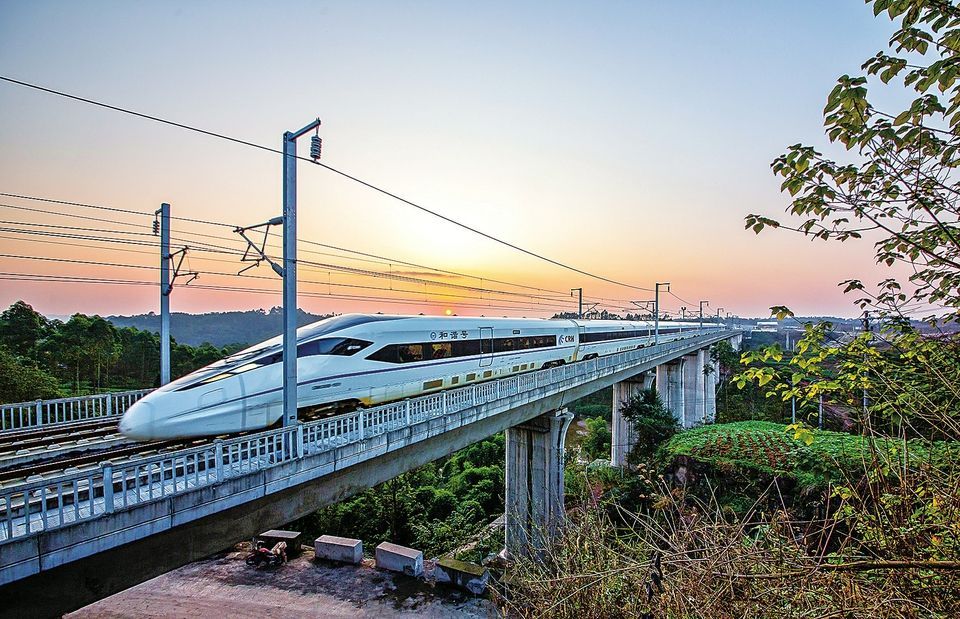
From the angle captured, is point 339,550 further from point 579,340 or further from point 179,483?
point 579,340

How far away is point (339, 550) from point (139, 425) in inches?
367

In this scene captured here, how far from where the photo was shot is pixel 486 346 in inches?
598

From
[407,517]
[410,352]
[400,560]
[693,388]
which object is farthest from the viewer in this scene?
[693,388]

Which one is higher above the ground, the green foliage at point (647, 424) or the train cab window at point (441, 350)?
the train cab window at point (441, 350)

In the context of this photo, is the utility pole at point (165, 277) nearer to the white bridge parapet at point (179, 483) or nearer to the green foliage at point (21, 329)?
the white bridge parapet at point (179, 483)

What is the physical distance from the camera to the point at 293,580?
43.4 ft

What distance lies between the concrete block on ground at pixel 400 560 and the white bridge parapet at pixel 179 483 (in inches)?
201

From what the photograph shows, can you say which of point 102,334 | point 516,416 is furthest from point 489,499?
point 102,334

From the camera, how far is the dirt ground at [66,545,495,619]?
11523 mm

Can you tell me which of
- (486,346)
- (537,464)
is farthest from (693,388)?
(486,346)

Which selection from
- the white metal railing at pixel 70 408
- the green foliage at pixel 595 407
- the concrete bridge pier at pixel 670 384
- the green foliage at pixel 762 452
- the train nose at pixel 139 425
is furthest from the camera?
the green foliage at pixel 595 407

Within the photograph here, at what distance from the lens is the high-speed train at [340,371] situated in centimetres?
743

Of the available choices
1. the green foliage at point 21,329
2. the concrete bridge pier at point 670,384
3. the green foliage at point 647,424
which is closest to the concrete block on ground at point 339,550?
the green foliage at point 647,424

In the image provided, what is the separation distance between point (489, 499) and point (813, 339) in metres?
24.4
